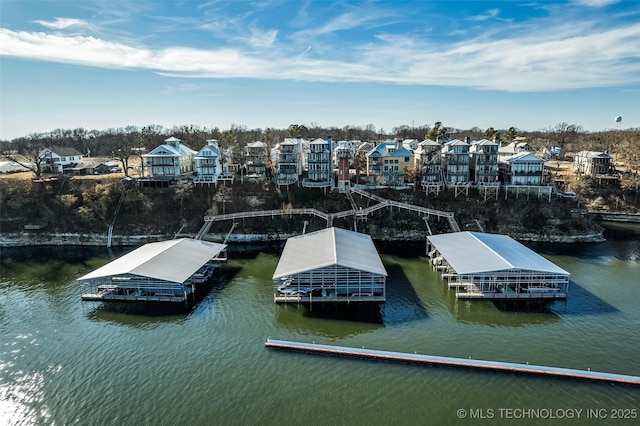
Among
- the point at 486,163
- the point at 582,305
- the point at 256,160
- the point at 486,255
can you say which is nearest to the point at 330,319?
the point at 486,255

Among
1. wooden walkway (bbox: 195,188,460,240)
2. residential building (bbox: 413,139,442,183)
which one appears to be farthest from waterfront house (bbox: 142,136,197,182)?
residential building (bbox: 413,139,442,183)

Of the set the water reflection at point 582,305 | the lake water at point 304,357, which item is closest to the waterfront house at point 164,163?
the lake water at point 304,357

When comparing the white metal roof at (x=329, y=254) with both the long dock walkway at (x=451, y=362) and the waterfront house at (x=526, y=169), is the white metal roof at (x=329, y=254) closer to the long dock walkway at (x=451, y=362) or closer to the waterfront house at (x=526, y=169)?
the long dock walkway at (x=451, y=362)

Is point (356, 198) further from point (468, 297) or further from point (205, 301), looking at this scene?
point (205, 301)

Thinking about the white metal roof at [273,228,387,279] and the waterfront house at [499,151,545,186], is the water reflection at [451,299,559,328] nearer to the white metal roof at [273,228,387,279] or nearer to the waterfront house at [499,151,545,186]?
the white metal roof at [273,228,387,279]

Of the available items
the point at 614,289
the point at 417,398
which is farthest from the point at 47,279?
the point at 614,289
